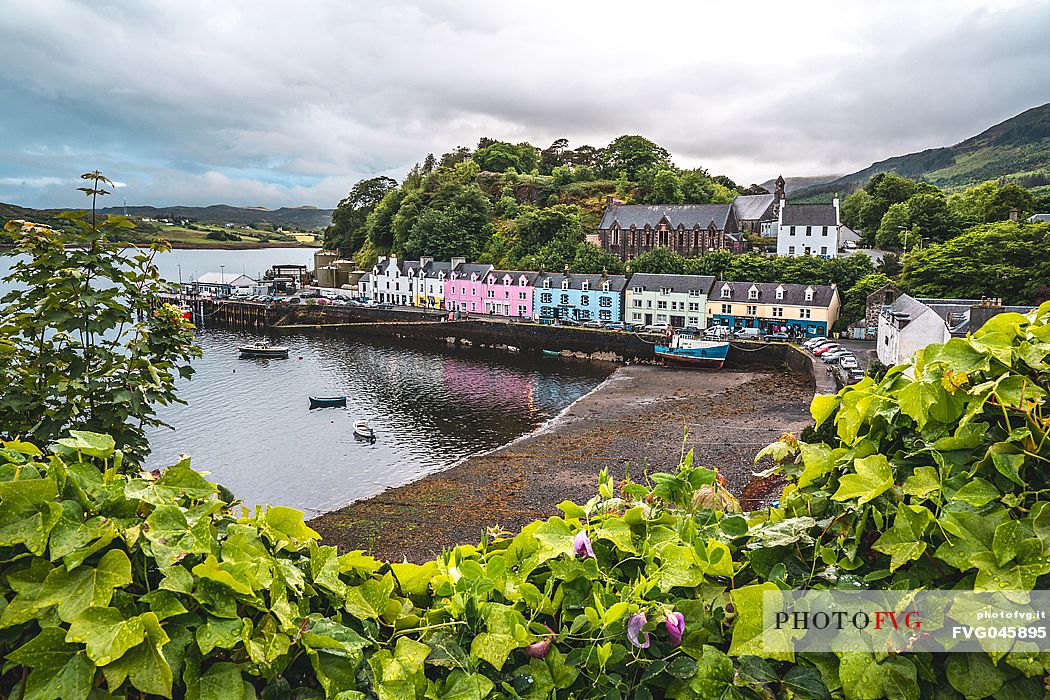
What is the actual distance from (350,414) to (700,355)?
2503 cm

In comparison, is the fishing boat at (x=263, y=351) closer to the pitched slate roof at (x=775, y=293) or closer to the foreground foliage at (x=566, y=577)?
the pitched slate roof at (x=775, y=293)

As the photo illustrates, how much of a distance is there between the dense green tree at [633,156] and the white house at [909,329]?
7874cm

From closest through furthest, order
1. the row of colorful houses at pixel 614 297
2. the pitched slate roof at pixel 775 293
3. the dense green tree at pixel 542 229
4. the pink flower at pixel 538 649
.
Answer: the pink flower at pixel 538 649 → the pitched slate roof at pixel 775 293 → the row of colorful houses at pixel 614 297 → the dense green tree at pixel 542 229

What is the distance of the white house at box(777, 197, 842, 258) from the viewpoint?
67438mm

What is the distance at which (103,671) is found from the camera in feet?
6.13

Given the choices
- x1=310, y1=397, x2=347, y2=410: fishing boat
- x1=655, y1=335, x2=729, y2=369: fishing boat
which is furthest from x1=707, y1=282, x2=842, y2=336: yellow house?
x1=310, y1=397, x2=347, y2=410: fishing boat

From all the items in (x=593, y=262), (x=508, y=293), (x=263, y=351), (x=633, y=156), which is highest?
(x=633, y=156)

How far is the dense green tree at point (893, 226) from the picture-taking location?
209 ft

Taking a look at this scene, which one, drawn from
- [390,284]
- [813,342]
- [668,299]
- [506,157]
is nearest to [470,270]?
[390,284]

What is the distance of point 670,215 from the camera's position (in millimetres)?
78438

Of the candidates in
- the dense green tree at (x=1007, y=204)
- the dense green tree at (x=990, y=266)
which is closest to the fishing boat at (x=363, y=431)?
the dense green tree at (x=990, y=266)

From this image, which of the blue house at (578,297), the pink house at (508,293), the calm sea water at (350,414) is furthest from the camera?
the pink house at (508,293)

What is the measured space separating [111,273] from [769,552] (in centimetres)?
501

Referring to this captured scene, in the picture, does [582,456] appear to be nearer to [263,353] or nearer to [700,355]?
[700,355]
